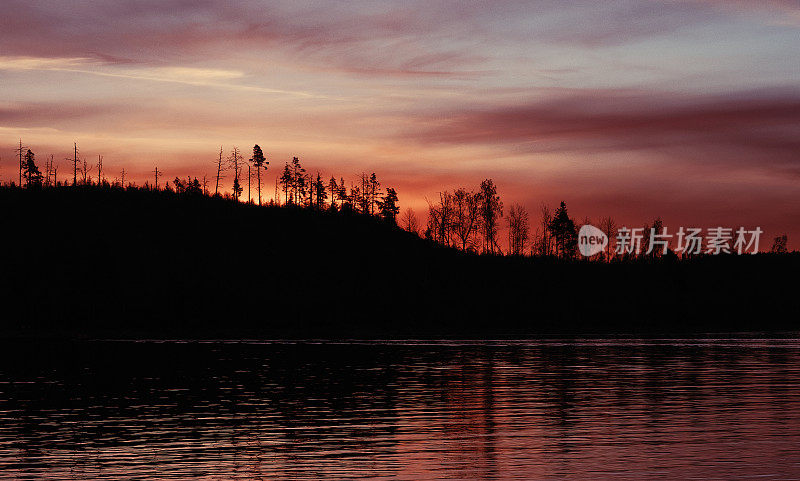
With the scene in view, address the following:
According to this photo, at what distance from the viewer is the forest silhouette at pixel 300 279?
14312 cm

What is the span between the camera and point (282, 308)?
499 feet

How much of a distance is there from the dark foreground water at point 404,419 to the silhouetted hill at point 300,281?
66.0 metres

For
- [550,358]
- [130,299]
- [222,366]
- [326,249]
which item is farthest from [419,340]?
[326,249]

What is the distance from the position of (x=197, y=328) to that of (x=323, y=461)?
4588 inches

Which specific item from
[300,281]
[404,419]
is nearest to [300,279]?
[300,281]

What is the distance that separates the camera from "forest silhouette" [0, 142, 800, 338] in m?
143

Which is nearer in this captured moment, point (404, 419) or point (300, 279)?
point (404, 419)

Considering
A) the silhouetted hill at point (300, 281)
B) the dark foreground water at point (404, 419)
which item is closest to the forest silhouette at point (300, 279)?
the silhouetted hill at point (300, 281)

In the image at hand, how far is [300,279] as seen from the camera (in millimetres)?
164250

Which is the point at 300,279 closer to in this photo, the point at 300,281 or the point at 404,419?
the point at 300,281

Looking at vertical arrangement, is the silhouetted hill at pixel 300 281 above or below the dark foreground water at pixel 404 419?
above

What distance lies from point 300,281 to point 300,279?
2.65ft

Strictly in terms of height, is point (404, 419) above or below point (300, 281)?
below

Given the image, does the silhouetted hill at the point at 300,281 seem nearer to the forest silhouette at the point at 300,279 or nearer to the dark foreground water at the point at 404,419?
the forest silhouette at the point at 300,279
